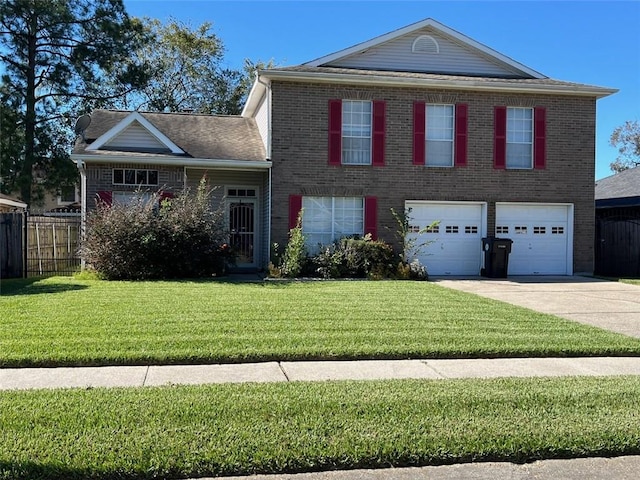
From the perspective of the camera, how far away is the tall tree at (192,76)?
Result: 122 feet

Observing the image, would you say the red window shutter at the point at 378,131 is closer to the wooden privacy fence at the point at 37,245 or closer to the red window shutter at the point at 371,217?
the red window shutter at the point at 371,217

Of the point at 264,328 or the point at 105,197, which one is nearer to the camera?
the point at 264,328

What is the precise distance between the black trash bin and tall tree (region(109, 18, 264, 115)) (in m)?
25.0

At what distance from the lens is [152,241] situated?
1377cm

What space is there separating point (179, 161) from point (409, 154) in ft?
21.4

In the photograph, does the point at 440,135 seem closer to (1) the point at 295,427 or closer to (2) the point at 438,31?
(2) the point at 438,31

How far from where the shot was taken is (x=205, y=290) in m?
11.8

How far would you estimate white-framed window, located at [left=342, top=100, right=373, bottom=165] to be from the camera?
16594 mm

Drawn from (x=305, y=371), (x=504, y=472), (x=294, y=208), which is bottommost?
(x=504, y=472)

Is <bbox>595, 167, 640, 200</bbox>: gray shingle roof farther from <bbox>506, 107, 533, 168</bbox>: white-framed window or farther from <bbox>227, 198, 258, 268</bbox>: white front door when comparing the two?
<bbox>227, 198, 258, 268</bbox>: white front door

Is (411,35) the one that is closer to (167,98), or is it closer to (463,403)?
(463,403)

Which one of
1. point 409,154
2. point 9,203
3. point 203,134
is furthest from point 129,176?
point 9,203

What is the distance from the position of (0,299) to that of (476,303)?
8.60 m

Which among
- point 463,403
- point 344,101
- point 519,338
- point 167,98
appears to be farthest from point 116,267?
point 167,98
